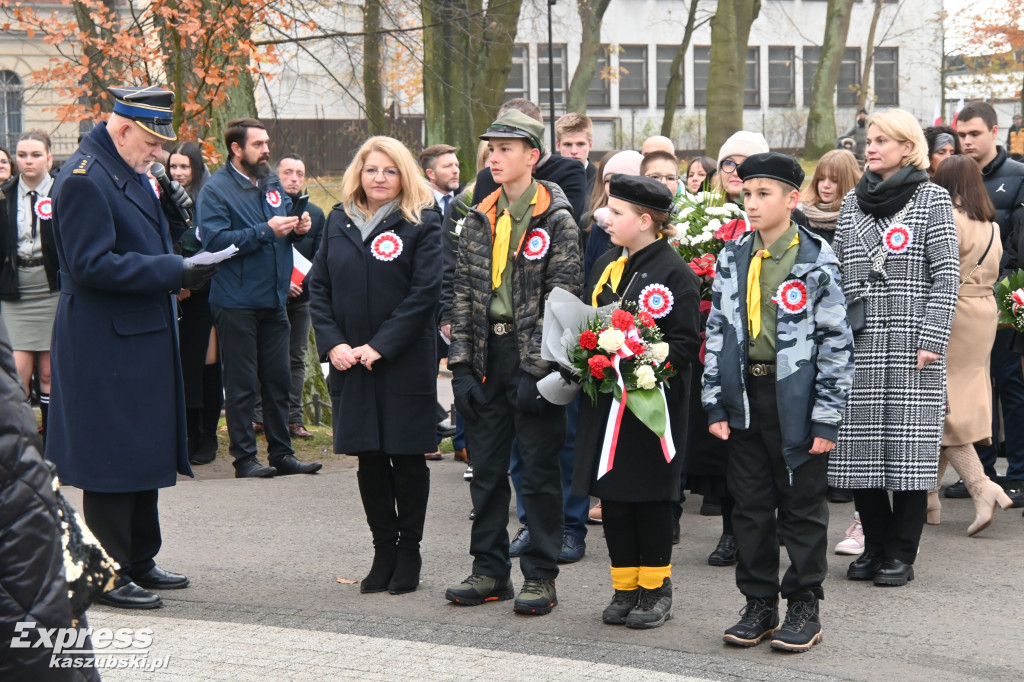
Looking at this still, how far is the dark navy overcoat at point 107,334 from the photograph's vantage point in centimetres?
592

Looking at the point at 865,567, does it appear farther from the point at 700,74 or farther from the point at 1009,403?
the point at 700,74

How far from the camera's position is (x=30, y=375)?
973cm

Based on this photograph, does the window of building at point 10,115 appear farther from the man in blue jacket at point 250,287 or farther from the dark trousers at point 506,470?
the dark trousers at point 506,470

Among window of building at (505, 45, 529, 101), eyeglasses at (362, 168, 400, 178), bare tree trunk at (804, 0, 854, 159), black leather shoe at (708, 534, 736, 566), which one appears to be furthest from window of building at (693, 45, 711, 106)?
eyeglasses at (362, 168, 400, 178)

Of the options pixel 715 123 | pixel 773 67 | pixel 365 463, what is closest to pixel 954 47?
pixel 773 67

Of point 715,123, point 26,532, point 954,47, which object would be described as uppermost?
point 954,47

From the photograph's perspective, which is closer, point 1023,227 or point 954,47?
point 1023,227

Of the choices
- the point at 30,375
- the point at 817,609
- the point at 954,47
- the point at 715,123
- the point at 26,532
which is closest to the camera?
the point at 26,532

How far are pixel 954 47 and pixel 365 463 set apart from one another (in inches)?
1874

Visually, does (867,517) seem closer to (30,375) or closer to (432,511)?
(432,511)

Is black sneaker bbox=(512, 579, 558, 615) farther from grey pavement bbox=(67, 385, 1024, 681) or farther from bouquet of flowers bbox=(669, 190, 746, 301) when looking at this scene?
bouquet of flowers bbox=(669, 190, 746, 301)

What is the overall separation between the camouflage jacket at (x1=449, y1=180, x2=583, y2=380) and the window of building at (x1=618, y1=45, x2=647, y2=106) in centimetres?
4836

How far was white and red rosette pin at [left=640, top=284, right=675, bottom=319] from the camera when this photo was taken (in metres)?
5.68

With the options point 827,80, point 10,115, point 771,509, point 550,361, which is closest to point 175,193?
point 550,361
